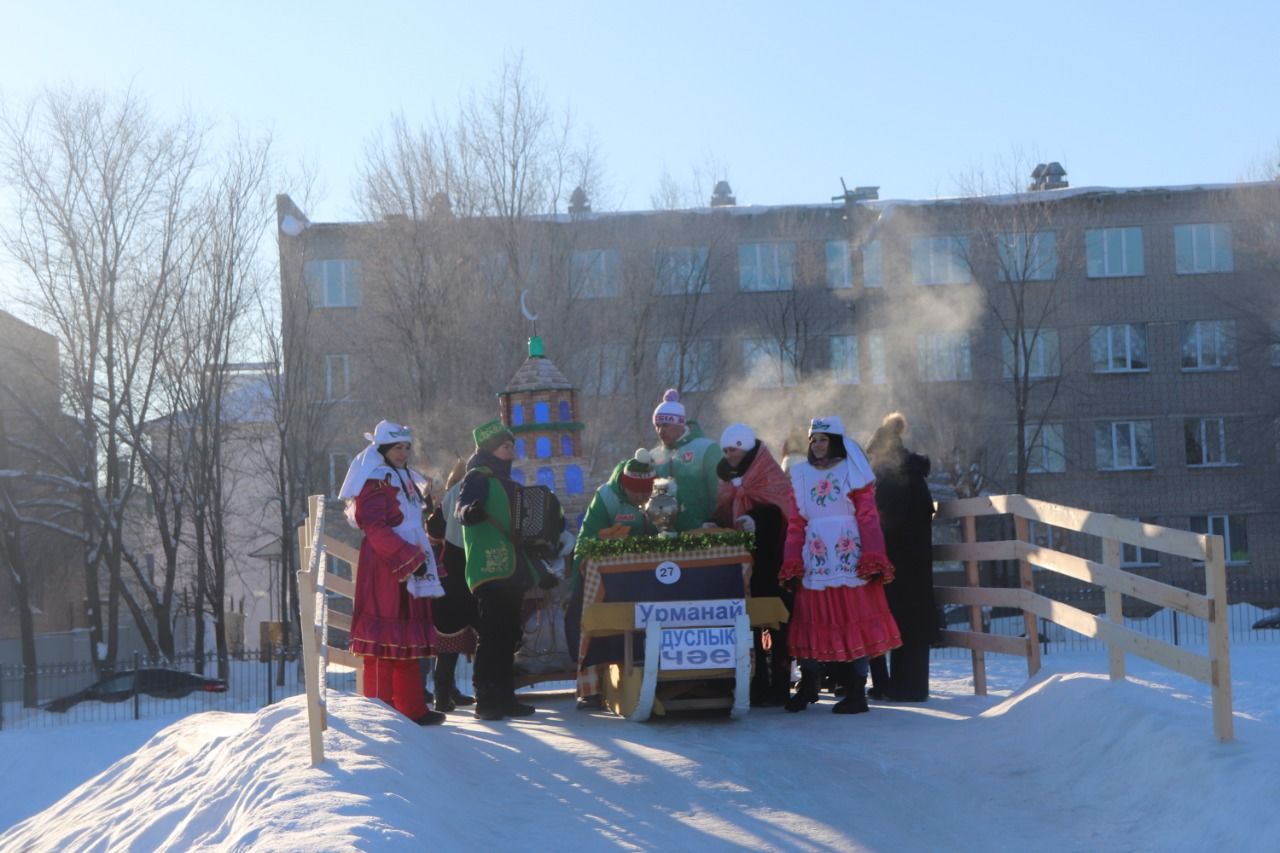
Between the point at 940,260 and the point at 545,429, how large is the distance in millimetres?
28638

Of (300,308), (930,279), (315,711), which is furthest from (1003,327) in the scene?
(315,711)

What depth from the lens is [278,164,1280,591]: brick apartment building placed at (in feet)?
115

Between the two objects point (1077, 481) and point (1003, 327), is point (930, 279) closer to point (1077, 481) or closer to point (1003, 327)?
point (1003, 327)

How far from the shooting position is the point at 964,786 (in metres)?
7.63

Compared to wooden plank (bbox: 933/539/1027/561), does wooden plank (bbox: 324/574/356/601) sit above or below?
below

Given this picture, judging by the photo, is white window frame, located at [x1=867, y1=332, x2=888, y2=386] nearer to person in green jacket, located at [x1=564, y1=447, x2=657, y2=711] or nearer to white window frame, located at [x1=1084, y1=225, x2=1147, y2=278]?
white window frame, located at [x1=1084, y1=225, x2=1147, y2=278]

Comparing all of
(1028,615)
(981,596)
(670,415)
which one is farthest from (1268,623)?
(670,415)

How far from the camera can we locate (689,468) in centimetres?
1049

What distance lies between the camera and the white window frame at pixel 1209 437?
1676 inches

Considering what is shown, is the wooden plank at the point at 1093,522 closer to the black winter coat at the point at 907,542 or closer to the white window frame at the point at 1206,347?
the black winter coat at the point at 907,542

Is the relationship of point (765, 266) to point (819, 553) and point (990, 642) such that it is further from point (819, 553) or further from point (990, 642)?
point (819, 553)

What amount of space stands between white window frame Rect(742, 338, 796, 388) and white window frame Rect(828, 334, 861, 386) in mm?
1519

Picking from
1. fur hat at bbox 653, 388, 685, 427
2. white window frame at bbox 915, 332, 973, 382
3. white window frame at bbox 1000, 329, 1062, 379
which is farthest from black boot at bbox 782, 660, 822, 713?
white window frame at bbox 1000, 329, 1062, 379

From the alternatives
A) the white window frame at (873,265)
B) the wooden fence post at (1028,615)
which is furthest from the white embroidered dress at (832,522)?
the white window frame at (873,265)
